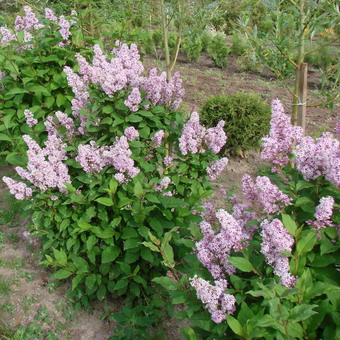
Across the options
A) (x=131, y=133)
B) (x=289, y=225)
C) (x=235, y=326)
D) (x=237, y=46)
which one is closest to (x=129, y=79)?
(x=131, y=133)

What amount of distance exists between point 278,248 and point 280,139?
0.60 metres

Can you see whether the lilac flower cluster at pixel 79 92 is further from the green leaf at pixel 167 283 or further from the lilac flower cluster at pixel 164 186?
Result: the green leaf at pixel 167 283

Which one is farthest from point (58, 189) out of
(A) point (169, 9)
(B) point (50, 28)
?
Answer: (A) point (169, 9)

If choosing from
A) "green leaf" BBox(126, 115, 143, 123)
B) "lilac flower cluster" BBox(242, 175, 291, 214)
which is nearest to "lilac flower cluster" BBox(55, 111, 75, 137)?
"green leaf" BBox(126, 115, 143, 123)

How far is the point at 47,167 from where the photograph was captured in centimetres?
276

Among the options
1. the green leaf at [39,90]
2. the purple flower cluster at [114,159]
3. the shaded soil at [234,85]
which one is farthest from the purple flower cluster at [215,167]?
the shaded soil at [234,85]

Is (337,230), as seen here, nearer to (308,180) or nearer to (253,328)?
(308,180)

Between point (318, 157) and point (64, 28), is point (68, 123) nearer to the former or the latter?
point (64, 28)

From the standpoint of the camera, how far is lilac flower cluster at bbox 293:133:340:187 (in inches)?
69.3

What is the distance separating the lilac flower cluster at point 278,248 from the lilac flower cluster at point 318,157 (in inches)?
12.6

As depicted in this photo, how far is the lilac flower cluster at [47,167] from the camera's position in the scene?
107 inches

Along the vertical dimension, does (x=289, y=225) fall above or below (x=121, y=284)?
above

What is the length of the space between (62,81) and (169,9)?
1.47 meters

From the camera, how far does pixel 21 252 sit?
3.77 m
